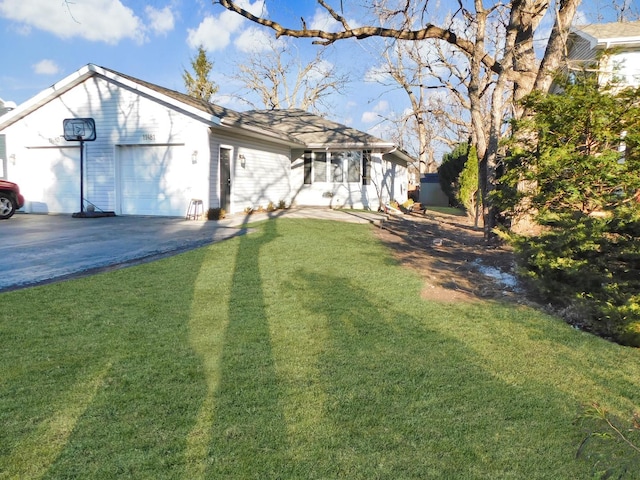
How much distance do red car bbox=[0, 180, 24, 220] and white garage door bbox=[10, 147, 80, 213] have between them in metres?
2.02

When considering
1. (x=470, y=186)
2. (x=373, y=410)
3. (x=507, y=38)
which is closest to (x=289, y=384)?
(x=373, y=410)

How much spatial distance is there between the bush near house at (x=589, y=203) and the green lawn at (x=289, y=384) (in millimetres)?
432

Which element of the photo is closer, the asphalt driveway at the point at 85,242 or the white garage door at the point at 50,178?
the asphalt driveway at the point at 85,242

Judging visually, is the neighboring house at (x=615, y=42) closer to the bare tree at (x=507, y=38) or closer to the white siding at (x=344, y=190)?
the bare tree at (x=507, y=38)

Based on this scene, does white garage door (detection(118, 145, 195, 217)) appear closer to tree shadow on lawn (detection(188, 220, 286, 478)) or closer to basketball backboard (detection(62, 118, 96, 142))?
basketball backboard (detection(62, 118, 96, 142))

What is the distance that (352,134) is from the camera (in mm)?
19188

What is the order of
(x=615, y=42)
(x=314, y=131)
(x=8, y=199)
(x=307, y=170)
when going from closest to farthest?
(x=8, y=199) < (x=615, y=42) < (x=307, y=170) < (x=314, y=131)

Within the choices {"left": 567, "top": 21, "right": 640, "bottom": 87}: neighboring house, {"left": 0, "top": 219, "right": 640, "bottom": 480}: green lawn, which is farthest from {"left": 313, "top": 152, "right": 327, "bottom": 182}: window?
{"left": 0, "top": 219, "right": 640, "bottom": 480}: green lawn

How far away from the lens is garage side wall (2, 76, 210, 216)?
13078mm

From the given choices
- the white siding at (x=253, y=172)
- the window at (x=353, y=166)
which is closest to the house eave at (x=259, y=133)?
the white siding at (x=253, y=172)

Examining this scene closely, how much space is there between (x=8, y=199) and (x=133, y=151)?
3561mm

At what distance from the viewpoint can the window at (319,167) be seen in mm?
19000

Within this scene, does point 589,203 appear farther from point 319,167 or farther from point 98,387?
point 319,167

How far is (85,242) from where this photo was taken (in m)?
8.58
